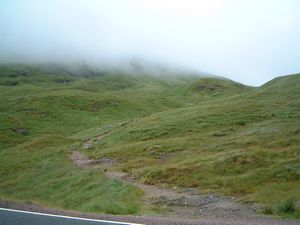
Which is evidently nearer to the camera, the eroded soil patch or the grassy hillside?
the eroded soil patch

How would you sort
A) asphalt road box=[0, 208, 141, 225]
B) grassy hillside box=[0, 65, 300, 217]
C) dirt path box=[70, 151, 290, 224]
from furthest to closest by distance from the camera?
grassy hillside box=[0, 65, 300, 217], dirt path box=[70, 151, 290, 224], asphalt road box=[0, 208, 141, 225]

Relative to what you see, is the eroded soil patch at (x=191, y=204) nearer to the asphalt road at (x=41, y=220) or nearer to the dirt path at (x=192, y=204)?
the dirt path at (x=192, y=204)

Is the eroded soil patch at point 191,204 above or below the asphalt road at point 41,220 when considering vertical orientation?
below

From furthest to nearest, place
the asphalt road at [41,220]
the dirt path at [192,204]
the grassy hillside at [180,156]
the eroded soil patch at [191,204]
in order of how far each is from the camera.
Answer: the grassy hillside at [180,156] < the eroded soil patch at [191,204] < the dirt path at [192,204] < the asphalt road at [41,220]

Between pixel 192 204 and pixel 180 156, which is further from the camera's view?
pixel 180 156

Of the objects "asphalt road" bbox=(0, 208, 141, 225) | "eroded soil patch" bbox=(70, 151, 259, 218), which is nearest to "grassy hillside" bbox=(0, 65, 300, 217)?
"eroded soil patch" bbox=(70, 151, 259, 218)

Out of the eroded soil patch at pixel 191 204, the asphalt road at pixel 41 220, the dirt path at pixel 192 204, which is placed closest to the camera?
the asphalt road at pixel 41 220

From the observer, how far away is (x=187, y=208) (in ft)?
79.7

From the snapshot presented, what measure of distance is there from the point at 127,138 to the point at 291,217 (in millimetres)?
43967

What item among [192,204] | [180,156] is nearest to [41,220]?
[192,204]

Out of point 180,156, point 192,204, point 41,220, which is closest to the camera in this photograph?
point 41,220

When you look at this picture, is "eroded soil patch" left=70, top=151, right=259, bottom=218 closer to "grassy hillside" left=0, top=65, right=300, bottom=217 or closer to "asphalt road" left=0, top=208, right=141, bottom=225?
"grassy hillside" left=0, top=65, right=300, bottom=217

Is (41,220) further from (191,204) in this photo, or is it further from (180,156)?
(180,156)

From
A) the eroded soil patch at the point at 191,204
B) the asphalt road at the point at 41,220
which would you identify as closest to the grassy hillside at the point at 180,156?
the eroded soil patch at the point at 191,204
